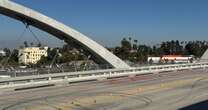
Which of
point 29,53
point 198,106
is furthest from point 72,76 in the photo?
point 29,53

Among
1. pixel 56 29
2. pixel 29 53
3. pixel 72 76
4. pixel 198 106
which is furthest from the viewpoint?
pixel 29 53

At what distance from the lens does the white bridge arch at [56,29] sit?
128 ft

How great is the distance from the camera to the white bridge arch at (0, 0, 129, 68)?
1531 inches

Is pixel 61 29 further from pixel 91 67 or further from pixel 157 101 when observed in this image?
pixel 157 101

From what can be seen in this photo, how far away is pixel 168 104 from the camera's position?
18016 mm

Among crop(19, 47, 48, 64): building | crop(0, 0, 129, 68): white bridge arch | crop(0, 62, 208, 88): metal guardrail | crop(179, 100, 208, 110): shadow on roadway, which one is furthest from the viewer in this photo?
crop(19, 47, 48, 64): building

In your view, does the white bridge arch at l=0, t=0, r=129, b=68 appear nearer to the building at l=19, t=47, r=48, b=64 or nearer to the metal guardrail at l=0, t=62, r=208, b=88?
the metal guardrail at l=0, t=62, r=208, b=88

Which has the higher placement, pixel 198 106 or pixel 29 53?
pixel 29 53

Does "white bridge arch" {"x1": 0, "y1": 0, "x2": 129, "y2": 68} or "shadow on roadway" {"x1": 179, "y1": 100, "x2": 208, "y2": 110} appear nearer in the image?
"shadow on roadway" {"x1": 179, "y1": 100, "x2": 208, "y2": 110}

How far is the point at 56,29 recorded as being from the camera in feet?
142

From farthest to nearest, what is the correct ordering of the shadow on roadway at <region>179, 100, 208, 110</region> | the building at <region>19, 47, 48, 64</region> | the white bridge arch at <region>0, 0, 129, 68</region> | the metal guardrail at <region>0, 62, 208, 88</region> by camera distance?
the building at <region>19, 47, 48, 64</region> → the white bridge arch at <region>0, 0, 129, 68</region> → the metal guardrail at <region>0, 62, 208, 88</region> → the shadow on roadway at <region>179, 100, 208, 110</region>

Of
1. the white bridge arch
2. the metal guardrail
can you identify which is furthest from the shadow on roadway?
the white bridge arch

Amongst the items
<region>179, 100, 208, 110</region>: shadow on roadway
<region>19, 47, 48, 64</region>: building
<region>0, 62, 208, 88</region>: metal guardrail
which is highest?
<region>19, 47, 48, 64</region>: building

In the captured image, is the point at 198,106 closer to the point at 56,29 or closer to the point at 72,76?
the point at 72,76
